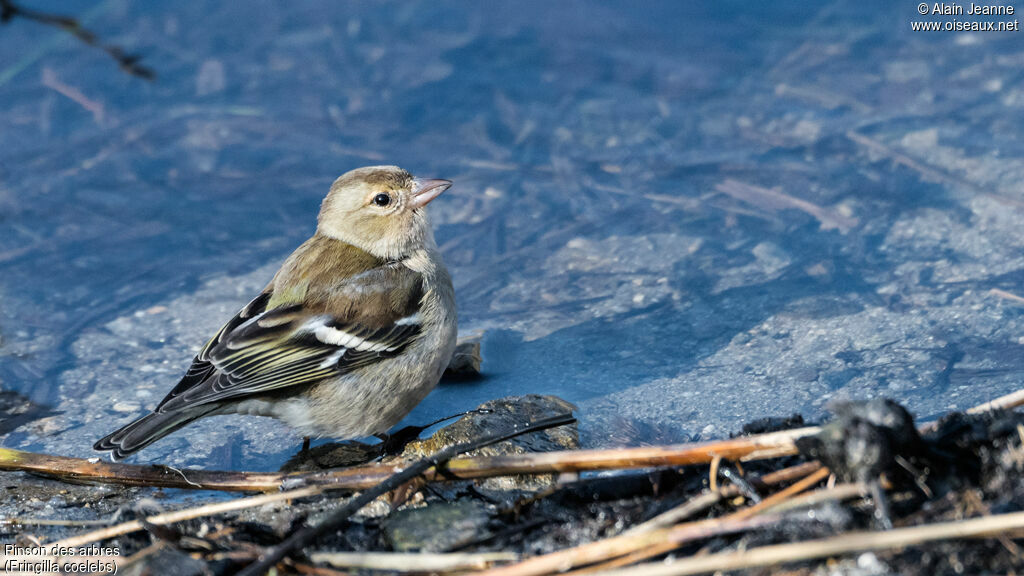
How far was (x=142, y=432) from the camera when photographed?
411cm

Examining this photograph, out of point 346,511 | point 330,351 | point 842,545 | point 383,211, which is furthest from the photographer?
point 383,211

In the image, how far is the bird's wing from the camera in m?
4.49

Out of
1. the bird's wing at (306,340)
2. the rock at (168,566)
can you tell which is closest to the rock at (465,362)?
the bird's wing at (306,340)

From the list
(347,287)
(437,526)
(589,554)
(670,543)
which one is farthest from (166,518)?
(347,287)

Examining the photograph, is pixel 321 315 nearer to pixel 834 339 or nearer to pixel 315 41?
pixel 834 339

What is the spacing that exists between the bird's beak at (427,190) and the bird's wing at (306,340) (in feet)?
1.87

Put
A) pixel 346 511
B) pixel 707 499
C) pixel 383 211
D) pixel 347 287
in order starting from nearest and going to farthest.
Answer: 1. pixel 707 499
2. pixel 346 511
3. pixel 347 287
4. pixel 383 211

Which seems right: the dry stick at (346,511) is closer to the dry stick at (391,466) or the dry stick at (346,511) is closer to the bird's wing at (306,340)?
the dry stick at (391,466)

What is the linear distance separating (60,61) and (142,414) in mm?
4776

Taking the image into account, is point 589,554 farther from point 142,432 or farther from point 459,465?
point 142,432

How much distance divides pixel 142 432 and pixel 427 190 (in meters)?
1.95

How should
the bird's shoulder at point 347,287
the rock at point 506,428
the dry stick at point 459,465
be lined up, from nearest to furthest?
1. the dry stick at point 459,465
2. the rock at point 506,428
3. the bird's shoulder at point 347,287

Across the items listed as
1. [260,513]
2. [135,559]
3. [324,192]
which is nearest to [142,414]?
[260,513]

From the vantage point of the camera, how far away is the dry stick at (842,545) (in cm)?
238
